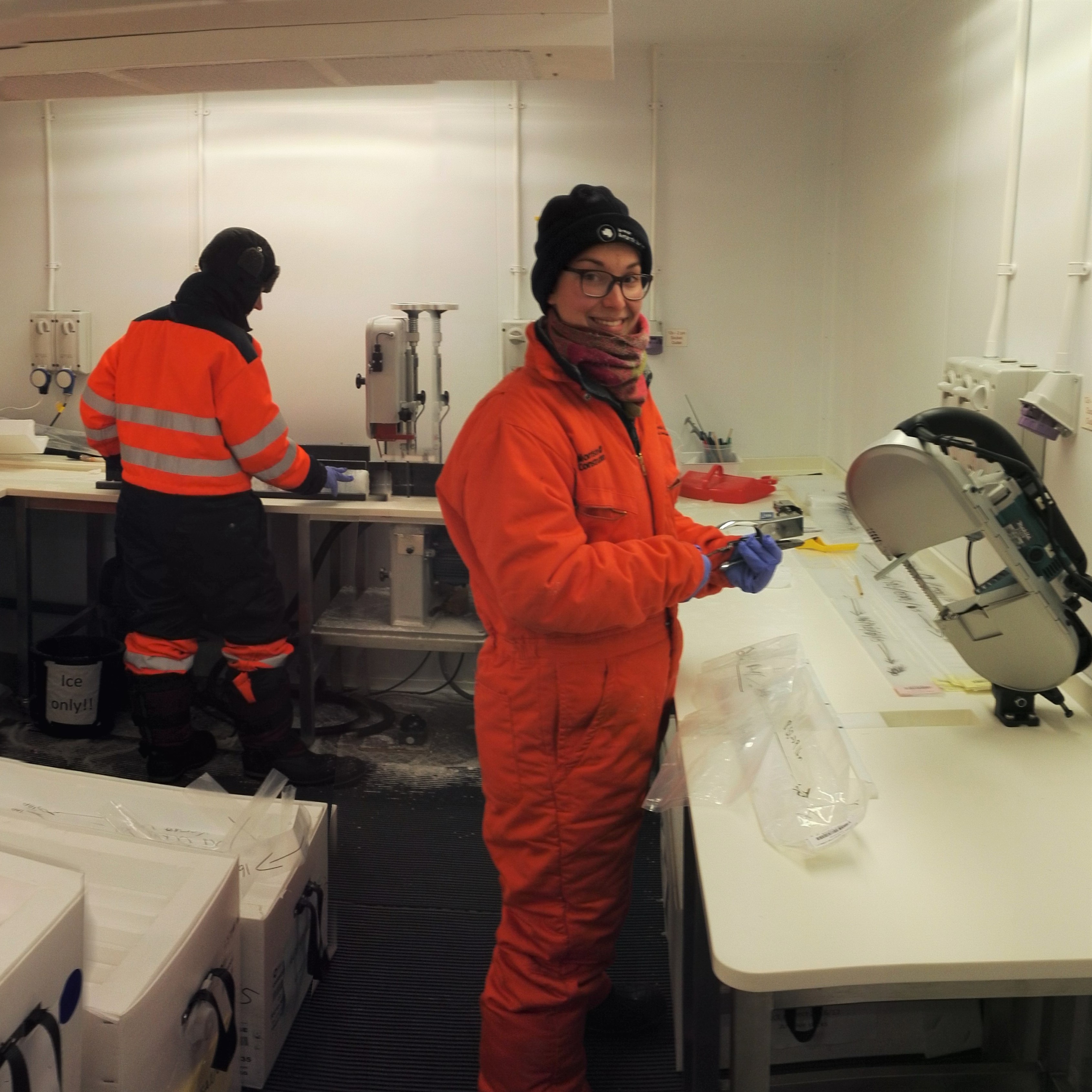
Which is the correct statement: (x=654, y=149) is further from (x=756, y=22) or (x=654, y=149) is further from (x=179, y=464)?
(x=179, y=464)

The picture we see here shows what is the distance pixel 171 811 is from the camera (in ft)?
6.91

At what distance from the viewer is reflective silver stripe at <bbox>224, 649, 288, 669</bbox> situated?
9.89ft

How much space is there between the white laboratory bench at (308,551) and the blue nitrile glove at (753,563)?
1.56m

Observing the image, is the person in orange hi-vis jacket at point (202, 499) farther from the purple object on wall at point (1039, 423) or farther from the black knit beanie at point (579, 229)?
the purple object on wall at point (1039, 423)

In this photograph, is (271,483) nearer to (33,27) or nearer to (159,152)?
(33,27)

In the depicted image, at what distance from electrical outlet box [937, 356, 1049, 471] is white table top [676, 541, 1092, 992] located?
0.53m

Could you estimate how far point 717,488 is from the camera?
3.27 m

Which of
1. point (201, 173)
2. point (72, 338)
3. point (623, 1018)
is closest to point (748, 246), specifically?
point (201, 173)

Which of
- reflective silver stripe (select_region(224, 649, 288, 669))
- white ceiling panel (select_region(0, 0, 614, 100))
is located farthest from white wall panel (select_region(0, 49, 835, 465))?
white ceiling panel (select_region(0, 0, 614, 100))

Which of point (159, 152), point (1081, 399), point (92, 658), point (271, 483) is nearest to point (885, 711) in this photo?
point (1081, 399)

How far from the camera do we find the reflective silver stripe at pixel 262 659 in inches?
119

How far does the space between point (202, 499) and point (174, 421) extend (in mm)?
231

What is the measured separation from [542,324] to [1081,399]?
97 cm

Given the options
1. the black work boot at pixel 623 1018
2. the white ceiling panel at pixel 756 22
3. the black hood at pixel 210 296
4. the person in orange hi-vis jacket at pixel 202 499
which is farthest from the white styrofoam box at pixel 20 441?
the black work boot at pixel 623 1018
